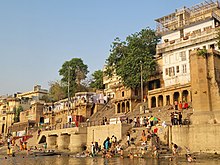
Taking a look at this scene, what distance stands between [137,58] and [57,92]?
107 ft

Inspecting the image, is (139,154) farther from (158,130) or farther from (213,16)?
(213,16)

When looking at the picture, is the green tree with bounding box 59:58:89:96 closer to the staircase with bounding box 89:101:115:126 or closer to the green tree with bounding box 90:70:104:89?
the green tree with bounding box 90:70:104:89

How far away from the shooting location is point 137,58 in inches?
1811

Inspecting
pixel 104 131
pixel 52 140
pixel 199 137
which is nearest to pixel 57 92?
pixel 52 140

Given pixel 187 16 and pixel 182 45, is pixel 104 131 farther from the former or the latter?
pixel 187 16

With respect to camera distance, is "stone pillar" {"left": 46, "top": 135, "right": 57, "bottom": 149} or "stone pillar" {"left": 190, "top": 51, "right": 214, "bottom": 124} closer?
"stone pillar" {"left": 190, "top": 51, "right": 214, "bottom": 124}

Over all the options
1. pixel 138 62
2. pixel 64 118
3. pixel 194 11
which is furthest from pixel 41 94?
pixel 194 11

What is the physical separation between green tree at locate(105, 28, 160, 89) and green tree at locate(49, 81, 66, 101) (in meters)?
23.9

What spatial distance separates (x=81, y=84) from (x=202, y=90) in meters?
48.7

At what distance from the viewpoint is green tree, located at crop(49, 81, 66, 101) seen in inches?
2849

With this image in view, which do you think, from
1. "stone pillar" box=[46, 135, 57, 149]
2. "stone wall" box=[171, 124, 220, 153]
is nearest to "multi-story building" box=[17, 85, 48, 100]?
"stone pillar" box=[46, 135, 57, 149]

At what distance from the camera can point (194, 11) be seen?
46344mm

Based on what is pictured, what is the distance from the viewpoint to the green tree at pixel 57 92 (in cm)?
7238

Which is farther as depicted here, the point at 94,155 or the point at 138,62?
the point at 138,62
